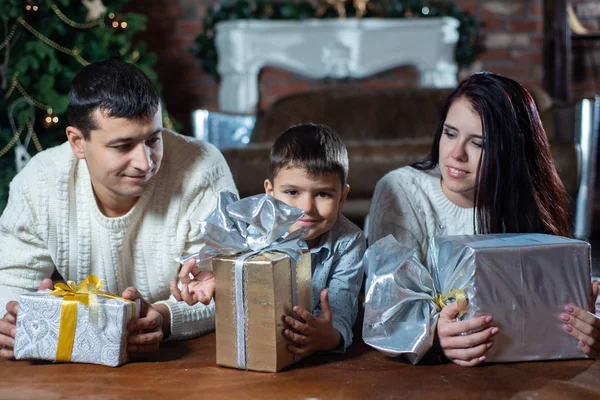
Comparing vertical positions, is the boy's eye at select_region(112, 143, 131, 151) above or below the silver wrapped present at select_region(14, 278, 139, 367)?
above

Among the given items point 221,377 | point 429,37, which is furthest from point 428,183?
point 429,37

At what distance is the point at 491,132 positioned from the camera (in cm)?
181

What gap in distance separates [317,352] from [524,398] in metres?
0.46

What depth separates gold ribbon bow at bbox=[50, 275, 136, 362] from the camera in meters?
1.57

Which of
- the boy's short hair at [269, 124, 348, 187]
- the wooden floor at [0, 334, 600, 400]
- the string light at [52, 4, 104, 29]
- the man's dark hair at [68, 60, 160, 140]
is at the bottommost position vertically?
the wooden floor at [0, 334, 600, 400]

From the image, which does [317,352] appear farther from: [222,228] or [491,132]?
[491,132]

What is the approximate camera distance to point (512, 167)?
1844mm

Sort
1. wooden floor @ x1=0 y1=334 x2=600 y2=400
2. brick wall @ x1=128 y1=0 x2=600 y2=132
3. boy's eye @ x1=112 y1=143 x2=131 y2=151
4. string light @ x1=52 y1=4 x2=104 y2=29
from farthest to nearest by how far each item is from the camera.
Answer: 1. brick wall @ x1=128 y1=0 x2=600 y2=132
2. string light @ x1=52 y1=4 x2=104 y2=29
3. boy's eye @ x1=112 y1=143 x2=131 y2=151
4. wooden floor @ x1=0 y1=334 x2=600 y2=400

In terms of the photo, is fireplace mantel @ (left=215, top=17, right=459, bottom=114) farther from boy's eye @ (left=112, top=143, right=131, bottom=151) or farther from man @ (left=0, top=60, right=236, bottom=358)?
boy's eye @ (left=112, top=143, right=131, bottom=151)

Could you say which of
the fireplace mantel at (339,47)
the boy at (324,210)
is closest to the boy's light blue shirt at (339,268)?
the boy at (324,210)

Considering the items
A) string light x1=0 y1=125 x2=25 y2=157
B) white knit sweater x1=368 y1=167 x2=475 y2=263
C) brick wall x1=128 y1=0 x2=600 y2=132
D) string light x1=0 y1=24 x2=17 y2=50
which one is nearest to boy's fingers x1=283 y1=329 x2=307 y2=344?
white knit sweater x1=368 y1=167 x2=475 y2=263

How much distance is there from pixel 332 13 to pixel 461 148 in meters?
3.71

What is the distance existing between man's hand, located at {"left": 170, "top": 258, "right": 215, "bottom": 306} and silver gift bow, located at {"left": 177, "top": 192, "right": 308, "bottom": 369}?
0.22ft

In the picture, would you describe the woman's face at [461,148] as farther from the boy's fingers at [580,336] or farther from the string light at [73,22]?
the string light at [73,22]
